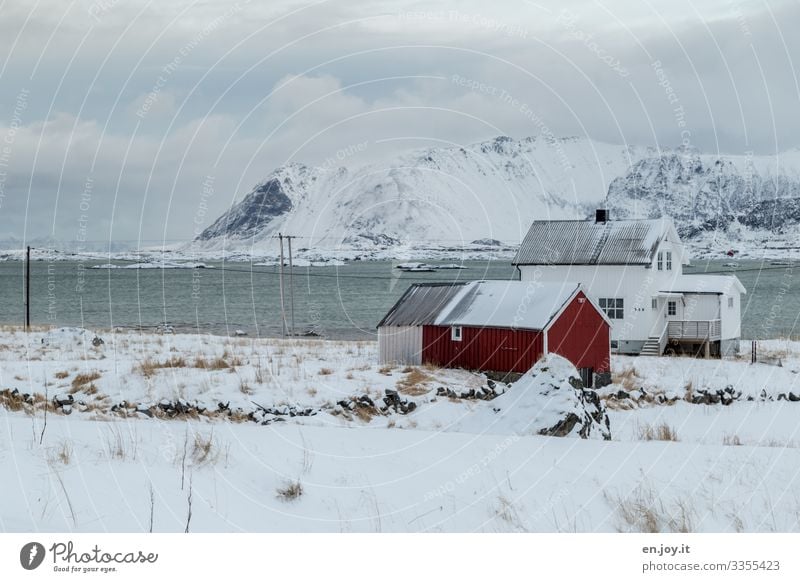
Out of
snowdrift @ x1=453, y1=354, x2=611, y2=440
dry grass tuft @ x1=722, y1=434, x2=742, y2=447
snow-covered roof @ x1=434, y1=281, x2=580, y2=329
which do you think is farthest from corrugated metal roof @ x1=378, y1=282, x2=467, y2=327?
dry grass tuft @ x1=722, y1=434, x2=742, y2=447

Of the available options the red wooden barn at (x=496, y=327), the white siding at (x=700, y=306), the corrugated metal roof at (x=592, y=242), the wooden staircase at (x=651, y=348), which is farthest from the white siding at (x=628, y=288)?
the red wooden barn at (x=496, y=327)

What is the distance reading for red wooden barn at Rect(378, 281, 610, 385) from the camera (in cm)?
2812

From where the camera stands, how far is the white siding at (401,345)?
30.4 meters

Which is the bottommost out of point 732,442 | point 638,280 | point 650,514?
point 732,442

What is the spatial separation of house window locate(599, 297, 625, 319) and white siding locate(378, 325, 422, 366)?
15.3 m

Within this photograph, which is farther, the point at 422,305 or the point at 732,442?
the point at 422,305

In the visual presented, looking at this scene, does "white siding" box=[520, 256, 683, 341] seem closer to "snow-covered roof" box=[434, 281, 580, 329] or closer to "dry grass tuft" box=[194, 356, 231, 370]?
"snow-covered roof" box=[434, 281, 580, 329]

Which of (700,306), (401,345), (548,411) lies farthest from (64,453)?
(700,306)

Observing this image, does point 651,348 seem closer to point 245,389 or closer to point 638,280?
point 638,280

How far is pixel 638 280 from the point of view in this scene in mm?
41438

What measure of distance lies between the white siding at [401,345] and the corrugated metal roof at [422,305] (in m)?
0.27

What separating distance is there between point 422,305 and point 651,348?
640 inches

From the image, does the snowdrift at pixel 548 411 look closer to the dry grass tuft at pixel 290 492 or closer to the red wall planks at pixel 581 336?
the dry grass tuft at pixel 290 492

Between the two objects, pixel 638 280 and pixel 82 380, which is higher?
pixel 638 280
